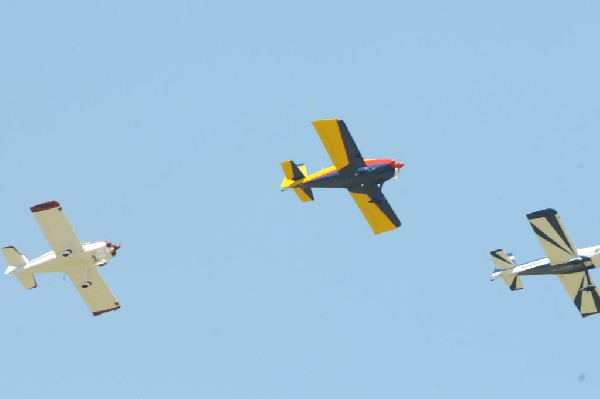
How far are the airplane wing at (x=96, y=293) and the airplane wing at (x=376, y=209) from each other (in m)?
16.9

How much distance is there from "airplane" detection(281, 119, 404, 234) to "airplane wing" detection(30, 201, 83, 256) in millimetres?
13882

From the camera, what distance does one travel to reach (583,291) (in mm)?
81438

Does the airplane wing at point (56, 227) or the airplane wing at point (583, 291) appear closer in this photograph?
the airplane wing at point (56, 227)

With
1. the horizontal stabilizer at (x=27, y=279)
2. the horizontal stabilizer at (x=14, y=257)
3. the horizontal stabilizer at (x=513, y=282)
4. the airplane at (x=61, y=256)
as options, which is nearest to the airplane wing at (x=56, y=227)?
the airplane at (x=61, y=256)

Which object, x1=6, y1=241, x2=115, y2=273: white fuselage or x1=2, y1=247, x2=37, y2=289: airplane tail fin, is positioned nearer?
x1=6, y1=241, x2=115, y2=273: white fuselage

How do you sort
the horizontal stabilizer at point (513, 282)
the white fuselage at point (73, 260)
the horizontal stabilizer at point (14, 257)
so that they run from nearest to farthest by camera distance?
the white fuselage at point (73, 260) → the horizontal stabilizer at point (14, 257) → the horizontal stabilizer at point (513, 282)

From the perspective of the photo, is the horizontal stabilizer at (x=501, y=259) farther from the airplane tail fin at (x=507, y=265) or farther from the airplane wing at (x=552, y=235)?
the airplane wing at (x=552, y=235)

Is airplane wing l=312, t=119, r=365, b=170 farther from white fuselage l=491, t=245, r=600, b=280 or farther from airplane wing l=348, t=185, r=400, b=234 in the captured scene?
white fuselage l=491, t=245, r=600, b=280

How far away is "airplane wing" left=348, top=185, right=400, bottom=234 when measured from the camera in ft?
257

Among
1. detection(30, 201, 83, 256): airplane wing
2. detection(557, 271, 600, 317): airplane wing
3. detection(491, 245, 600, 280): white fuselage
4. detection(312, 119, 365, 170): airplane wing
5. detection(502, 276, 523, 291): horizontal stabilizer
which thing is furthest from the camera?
detection(502, 276, 523, 291): horizontal stabilizer

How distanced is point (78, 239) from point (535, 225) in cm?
2902

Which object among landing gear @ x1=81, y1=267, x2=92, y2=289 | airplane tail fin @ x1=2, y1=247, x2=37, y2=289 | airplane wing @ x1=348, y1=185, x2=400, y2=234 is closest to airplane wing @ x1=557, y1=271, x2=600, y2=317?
airplane wing @ x1=348, y1=185, x2=400, y2=234

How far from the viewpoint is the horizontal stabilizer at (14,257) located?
240 feet

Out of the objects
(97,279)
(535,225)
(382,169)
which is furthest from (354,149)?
(97,279)
